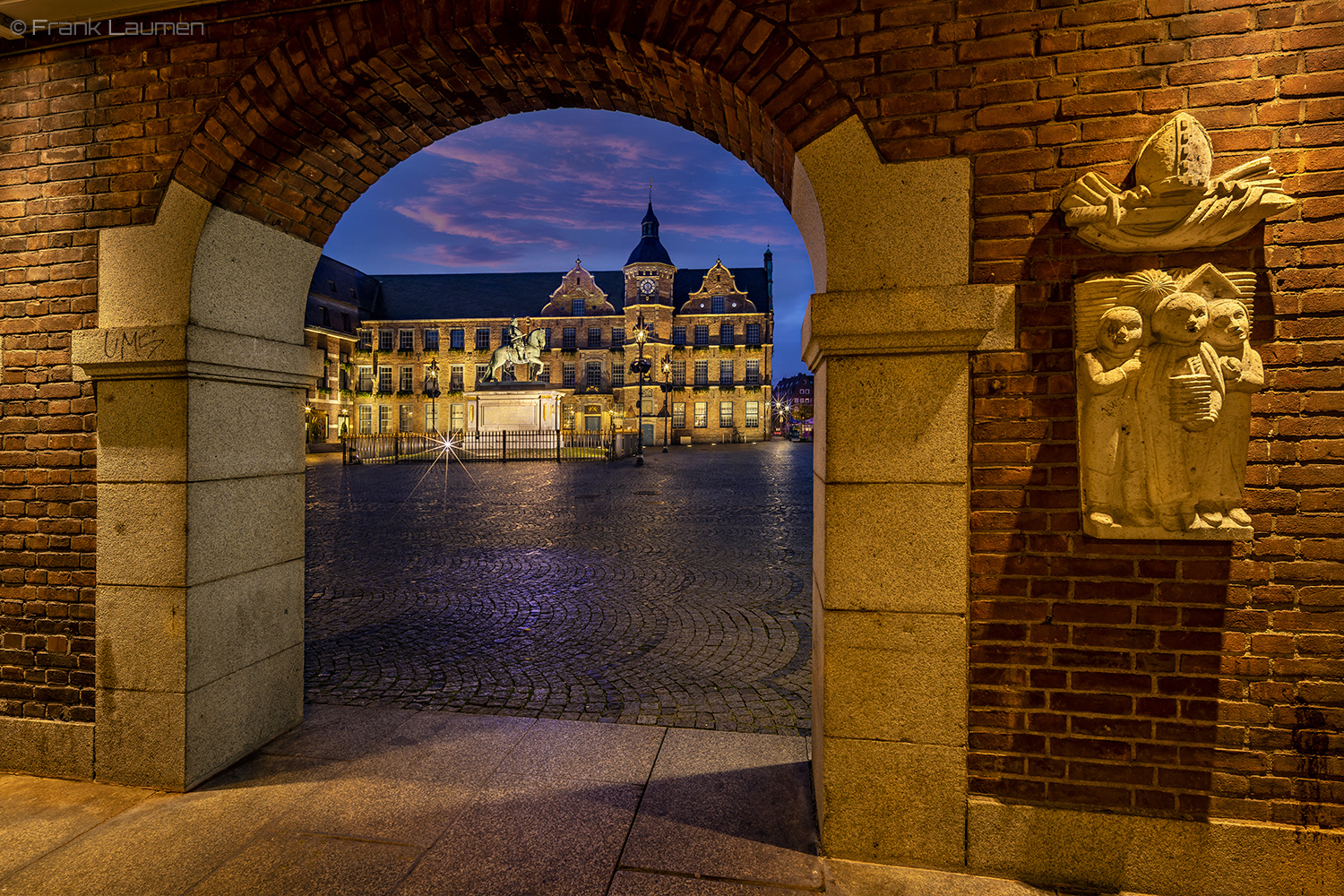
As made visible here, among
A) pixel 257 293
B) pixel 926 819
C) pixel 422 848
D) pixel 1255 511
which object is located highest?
pixel 257 293

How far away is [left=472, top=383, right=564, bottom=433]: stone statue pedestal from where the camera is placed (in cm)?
2977

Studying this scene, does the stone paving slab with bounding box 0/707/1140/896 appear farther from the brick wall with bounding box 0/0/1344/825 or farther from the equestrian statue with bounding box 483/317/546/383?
the equestrian statue with bounding box 483/317/546/383

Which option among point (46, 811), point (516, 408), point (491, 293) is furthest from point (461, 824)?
point (491, 293)

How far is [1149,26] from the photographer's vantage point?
7.77 feet

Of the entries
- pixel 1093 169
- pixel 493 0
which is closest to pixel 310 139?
pixel 493 0

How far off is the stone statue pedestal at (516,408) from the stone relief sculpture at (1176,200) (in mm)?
28278

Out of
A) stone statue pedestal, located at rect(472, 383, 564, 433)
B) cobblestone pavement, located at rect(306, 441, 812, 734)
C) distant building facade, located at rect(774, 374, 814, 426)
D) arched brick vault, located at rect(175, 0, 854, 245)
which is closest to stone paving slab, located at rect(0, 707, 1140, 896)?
cobblestone pavement, located at rect(306, 441, 812, 734)

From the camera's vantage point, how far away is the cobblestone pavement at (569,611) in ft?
13.6

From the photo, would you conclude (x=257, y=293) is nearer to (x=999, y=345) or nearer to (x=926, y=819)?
(x=999, y=345)

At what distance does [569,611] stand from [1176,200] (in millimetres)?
5498

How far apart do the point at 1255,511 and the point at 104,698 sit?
5.69 meters

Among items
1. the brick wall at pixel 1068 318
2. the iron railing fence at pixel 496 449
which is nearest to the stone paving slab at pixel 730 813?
the brick wall at pixel 1068 318

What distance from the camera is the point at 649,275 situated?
50938 millimetres

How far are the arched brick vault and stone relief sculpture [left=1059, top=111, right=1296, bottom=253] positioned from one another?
3.60ft
